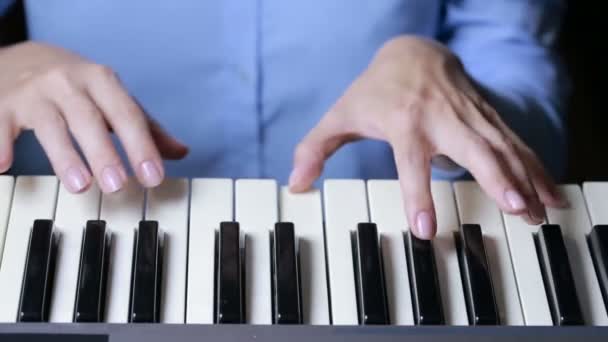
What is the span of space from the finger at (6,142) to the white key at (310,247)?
0.67 feet

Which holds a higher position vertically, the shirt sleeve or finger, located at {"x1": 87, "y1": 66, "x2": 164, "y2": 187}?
the shirt sleeve

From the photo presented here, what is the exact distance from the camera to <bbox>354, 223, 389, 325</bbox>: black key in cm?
54

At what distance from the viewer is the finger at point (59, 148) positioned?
22.2 inches

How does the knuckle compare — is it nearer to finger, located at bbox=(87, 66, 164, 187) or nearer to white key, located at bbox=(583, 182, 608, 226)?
finger, located at bbox=(87, 66, 164, 187)

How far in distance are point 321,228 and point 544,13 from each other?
451mm

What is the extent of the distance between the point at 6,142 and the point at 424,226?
1.03ft

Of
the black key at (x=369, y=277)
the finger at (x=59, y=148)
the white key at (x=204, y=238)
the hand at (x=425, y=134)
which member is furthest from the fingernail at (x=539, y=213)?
the finger at (x=59, y=148)

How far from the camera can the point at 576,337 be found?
53 cm

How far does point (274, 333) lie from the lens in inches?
20.4

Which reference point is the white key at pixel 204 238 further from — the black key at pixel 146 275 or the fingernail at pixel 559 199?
the fingernail at pixel 559 199

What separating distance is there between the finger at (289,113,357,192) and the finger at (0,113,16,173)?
0.69 ft

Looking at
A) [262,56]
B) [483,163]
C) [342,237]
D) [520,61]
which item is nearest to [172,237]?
[342,237]

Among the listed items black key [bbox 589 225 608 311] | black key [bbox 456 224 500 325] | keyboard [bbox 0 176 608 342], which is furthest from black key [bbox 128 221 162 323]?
black key [bbox 589 225 608 311]

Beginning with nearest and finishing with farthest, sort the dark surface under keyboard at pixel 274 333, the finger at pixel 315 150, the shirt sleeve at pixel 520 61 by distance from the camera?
the dark surface under keyboard at pixel 274 333, the finger at pixel 315 150, the shirt sleeve at pixel 520 61
